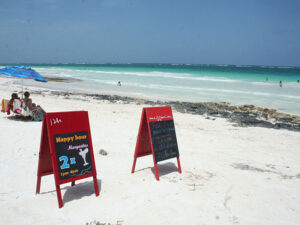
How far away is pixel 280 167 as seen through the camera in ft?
19.1

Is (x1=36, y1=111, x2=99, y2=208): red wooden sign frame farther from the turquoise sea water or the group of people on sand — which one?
the turquoise sea water

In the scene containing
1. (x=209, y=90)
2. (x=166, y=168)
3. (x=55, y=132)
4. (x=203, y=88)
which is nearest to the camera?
(x=55, y=132)

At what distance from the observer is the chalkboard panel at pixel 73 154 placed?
388 cm

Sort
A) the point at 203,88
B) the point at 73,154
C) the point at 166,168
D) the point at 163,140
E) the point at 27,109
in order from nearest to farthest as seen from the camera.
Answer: the point at 73,154
the point at 163,140
the point at 166,168
the point at 27,109
the point at 203,88

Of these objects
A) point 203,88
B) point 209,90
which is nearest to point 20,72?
point 209,90

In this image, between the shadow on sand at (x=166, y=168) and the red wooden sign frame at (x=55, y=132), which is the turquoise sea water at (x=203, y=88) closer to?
the shadow on sand at (x=166, y=168)

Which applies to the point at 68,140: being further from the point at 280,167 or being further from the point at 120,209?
the point at 280,167

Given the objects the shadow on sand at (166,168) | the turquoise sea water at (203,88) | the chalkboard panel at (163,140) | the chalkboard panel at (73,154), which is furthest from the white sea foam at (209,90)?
the chalkboard panel at (73,154)

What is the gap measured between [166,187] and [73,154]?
5.51ft

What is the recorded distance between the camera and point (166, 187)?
4.51 metres

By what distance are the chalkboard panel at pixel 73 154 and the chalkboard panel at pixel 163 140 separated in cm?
136

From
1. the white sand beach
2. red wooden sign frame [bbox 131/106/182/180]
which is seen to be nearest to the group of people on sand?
the white sand beach

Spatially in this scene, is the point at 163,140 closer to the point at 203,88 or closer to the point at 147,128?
the point at 147,128

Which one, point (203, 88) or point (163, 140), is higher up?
point (163, 140)
